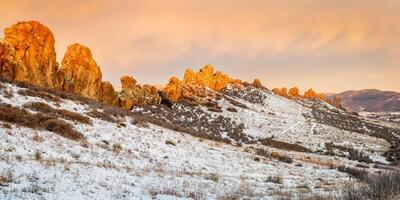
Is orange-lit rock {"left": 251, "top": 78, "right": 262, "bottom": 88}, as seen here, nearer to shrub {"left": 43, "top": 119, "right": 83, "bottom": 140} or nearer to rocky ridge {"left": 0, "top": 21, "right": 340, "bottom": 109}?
rocky ridge {"left": 0, "top": 21, "right": 340, "bottom": 109}

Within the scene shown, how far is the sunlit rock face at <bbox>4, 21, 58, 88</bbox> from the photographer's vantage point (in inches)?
1889

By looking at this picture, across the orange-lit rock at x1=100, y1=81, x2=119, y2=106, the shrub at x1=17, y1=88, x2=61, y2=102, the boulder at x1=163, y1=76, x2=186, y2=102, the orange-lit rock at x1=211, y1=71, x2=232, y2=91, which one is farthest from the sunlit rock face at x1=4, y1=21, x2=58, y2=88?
the orange-lit rock at x1=211, y1=71, x2=232, y2=91

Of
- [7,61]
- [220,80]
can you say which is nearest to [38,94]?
[7,61]

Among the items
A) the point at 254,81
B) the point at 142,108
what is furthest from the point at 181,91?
the point at 254,81

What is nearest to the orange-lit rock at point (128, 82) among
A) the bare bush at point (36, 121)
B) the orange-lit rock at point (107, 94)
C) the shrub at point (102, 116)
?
the orange-lit rock at point (107, 94)

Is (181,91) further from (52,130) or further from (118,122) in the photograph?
(52,130)

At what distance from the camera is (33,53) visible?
163 feet

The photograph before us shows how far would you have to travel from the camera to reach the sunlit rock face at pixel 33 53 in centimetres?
4797

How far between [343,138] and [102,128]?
4590 centimetres

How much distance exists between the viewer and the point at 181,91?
290 ft

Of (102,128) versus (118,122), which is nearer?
(102,128)

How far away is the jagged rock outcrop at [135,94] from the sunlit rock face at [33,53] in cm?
1645

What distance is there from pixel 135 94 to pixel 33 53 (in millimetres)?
25849

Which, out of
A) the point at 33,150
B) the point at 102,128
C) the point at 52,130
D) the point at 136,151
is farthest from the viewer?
the point at 102,128
